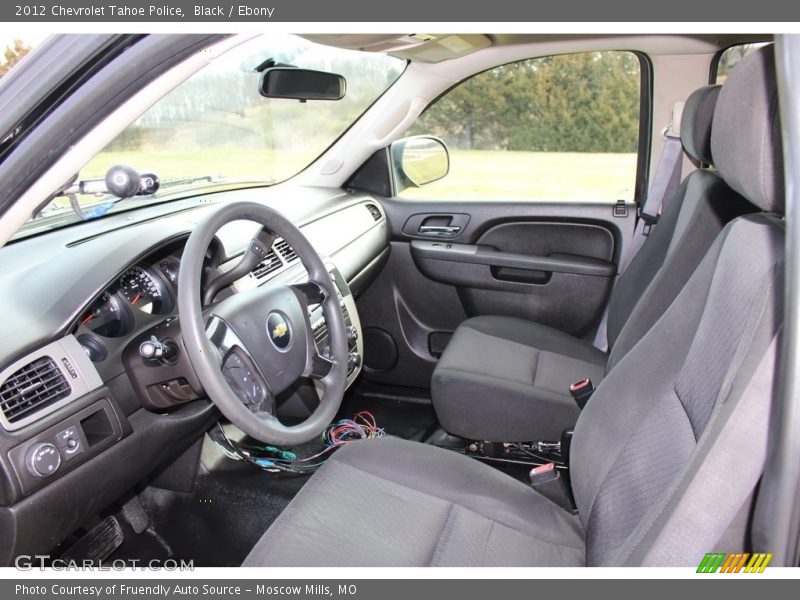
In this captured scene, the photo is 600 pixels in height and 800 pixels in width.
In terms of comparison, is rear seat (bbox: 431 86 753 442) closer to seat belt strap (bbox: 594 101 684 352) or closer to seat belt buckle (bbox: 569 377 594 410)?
seat belt buckle (bbox: 569 377 594 410)

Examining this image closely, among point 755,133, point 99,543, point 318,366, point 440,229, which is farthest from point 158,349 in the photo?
point 440,229

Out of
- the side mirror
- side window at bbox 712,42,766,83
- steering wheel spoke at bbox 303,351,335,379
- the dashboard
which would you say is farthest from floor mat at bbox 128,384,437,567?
side window at bbox 712,42,766,83

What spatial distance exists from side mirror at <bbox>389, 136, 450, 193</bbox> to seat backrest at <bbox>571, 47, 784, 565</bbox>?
69.7 inches

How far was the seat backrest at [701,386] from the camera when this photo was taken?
2.68 feet

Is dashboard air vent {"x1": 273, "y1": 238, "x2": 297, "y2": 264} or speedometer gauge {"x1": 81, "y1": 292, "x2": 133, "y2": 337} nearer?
speedometer gauge {"x1": 81, "y1": 292, "x2": 133, "y2": 337}

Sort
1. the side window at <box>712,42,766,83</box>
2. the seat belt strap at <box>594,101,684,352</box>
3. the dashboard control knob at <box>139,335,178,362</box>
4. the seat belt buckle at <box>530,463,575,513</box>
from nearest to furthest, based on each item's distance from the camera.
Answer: the dashboard control knob at <box>139,335,178,362</box> → the seat belt buckle at <box>530,463,575,513</box> → the side window at <box>712,42,766,83</box> → the seat belt strap at <box>594,101,684,352</box>

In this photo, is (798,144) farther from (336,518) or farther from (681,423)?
(336,518)

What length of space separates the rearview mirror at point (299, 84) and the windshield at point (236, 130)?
0.06 m

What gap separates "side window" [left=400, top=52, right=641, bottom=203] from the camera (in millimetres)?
2541

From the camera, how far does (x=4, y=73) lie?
978mm

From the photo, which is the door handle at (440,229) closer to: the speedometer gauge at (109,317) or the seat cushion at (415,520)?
the seat cushion at (415,520)

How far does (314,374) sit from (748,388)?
1.05m

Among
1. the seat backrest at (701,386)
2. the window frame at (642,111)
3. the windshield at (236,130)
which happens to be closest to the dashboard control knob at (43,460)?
the windshield at (236,130)

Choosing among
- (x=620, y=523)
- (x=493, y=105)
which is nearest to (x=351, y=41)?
(x=493, y=105)
